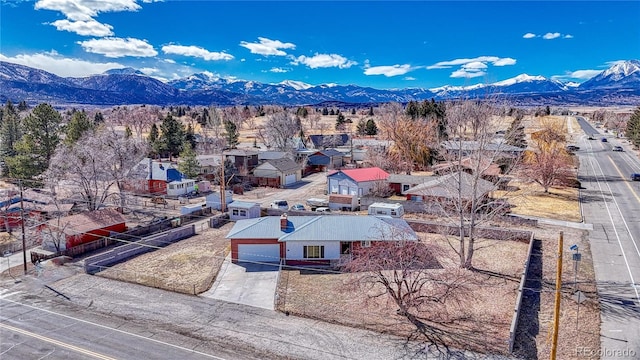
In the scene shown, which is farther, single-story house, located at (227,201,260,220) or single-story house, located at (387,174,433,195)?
single-story house, located at (387,174,433,195)

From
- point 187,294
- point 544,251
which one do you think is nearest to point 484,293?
point 544,251

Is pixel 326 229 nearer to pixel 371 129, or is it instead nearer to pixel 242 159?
pixel 242 159

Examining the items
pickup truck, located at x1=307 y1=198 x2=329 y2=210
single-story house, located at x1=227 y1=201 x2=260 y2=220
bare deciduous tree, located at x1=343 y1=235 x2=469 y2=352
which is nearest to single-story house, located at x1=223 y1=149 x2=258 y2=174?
pickup truck, located at x1=307 y1=198 x2=329 y2=210

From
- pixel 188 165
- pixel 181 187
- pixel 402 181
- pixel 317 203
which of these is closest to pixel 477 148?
Result: pixel 317 203

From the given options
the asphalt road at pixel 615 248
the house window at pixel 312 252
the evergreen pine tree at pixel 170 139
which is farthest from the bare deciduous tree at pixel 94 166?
the asphalt road at pixel 615 248

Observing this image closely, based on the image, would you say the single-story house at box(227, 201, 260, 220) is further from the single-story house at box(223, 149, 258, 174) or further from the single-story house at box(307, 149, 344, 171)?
the single-story house at box(307, 149, 344, 171)
